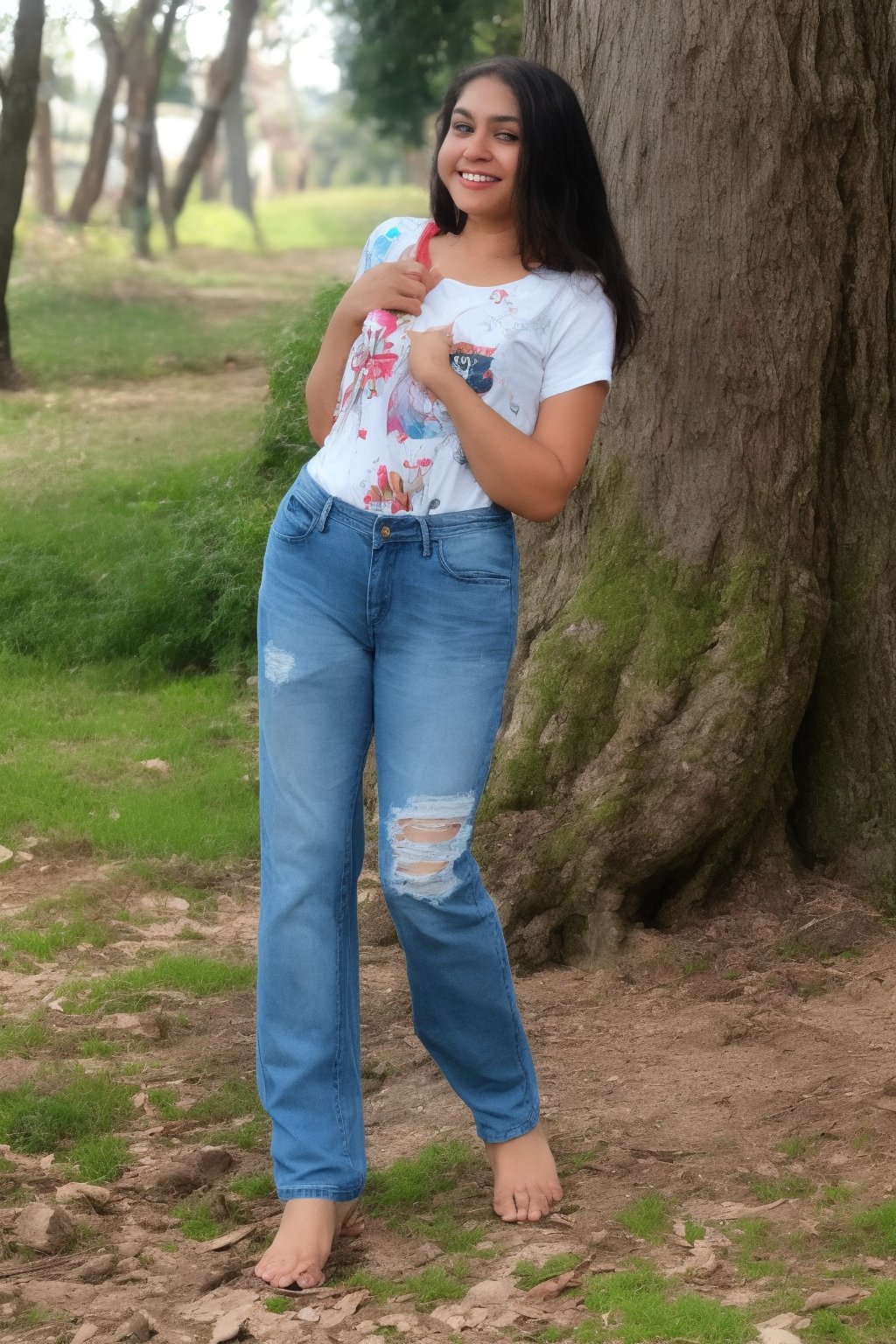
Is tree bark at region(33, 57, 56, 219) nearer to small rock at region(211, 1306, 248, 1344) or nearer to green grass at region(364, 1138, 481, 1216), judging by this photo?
green grass at region(364, 1138, 481, 1216)

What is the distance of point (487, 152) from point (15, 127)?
1104 centimetres

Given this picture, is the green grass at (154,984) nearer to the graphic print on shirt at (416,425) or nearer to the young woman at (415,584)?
the young woman at (415,584)

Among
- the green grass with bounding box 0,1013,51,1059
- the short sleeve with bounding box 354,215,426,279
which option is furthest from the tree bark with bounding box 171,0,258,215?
the short sleeve with bounding box 354,215,426,279

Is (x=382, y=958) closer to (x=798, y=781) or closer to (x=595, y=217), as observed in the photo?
(x=798, y=781)

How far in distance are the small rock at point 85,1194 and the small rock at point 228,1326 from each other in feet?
2.00

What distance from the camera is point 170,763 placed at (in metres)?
6.27

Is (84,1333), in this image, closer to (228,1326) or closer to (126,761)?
(228,1326)

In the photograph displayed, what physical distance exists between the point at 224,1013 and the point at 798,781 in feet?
5.77

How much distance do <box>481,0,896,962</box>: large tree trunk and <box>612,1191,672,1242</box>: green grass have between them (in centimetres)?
136

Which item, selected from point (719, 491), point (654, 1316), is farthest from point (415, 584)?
point (719, 491)

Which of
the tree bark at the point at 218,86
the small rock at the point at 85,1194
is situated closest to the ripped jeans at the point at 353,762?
the small rock at the point at 85,1194

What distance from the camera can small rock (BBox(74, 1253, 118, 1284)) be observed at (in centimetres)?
301

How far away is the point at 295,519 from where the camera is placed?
2939 millimetres

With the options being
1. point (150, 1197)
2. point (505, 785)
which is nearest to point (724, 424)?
point (505, 785)
